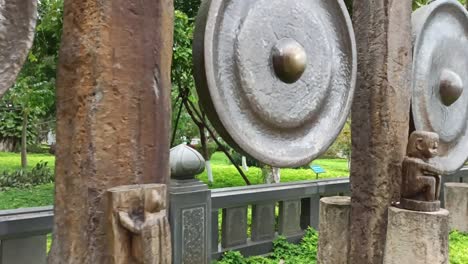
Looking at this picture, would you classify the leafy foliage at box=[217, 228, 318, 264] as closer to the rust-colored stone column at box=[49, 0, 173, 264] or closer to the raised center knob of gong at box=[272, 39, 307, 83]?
the raised center knob of gong at box=[272, 39, 307, 83]

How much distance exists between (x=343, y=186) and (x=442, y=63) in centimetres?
292

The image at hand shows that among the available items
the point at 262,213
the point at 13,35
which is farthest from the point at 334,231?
the point at 13,35

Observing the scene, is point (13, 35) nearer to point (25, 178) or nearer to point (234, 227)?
point (234, 227)

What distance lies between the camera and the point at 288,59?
8.16 feet

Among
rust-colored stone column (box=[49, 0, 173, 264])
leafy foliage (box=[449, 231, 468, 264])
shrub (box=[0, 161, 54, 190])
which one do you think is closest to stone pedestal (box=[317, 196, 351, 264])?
rust-colored stone column (box=[49, 0, 173, 264])

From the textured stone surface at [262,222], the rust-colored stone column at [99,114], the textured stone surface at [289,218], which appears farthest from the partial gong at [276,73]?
the textured stone surface at [289,218]

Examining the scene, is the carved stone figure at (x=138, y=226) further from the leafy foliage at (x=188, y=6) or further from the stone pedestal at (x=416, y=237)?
the leafy foliage at (x=188, y=6)

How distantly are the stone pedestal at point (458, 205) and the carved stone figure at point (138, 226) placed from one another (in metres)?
6.13

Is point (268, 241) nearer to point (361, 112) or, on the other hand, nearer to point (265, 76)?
point (361, 112)

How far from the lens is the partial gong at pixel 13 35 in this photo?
1.67 m

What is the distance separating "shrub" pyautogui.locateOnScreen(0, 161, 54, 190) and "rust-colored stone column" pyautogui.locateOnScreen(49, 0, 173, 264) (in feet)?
33.3

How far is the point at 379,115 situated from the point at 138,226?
1.96 meters

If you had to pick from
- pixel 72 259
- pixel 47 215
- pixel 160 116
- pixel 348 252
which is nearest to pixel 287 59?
pixel 160 116

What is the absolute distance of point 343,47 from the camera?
2873mm
